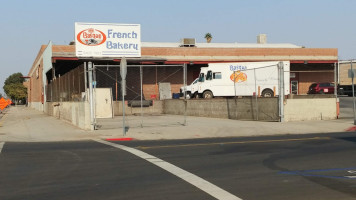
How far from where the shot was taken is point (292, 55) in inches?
1882

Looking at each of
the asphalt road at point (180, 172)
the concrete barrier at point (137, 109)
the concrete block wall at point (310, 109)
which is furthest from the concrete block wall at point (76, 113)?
the concrete block wall at point (310, 109)

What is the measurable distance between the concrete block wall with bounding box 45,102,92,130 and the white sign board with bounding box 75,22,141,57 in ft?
27.1

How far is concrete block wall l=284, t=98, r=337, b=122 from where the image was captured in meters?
20.4

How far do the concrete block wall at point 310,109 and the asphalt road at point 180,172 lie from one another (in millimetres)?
8070

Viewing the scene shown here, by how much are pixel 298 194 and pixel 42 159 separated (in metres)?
6.33

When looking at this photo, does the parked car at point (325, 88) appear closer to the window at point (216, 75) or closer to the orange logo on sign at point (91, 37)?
the window at point (216, 75)

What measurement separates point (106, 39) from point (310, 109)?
20122 mm

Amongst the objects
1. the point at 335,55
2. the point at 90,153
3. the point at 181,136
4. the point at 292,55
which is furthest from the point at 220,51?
the point at 90,153

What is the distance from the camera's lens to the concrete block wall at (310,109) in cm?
2041

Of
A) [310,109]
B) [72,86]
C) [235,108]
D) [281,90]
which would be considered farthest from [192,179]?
[235,108]

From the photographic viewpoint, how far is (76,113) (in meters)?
20.6

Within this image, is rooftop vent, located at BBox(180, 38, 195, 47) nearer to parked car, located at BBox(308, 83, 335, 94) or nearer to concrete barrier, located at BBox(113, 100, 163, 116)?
parked car, located at BBox(308, 83, 335, 94)

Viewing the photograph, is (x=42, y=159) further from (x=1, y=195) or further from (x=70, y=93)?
(x=70, y=93)

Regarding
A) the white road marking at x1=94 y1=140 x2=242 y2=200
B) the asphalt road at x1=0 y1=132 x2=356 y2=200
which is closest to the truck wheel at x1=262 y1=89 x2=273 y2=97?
the asphalt road at x1=0 y1=132 x2=356 y2=200
